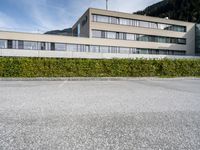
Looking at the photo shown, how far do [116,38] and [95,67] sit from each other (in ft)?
58.9

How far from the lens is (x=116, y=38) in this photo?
32.8m

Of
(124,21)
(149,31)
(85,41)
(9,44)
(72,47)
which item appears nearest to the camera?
(9,44)

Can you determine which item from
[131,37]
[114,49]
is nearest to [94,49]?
[114,49]

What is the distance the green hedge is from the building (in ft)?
41.1

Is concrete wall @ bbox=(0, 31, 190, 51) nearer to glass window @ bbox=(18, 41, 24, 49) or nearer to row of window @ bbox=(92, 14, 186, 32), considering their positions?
glass window @ bbox=(18, 41, 24, 49)

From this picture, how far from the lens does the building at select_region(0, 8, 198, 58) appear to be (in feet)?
89.8

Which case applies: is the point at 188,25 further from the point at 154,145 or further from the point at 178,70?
the point at 154,145

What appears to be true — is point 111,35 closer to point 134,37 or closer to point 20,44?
point 134,37

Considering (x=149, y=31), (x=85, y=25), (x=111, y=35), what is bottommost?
(x=111, y=35)

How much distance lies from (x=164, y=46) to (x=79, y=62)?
27182 mm

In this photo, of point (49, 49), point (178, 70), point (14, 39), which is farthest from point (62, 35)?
point (178, 70)

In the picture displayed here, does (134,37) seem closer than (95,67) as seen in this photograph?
No

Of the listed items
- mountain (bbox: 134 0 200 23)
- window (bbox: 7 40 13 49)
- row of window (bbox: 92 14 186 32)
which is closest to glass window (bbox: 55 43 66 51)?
window (bbox: 7 40 13 49)

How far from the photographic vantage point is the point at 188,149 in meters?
3.00
